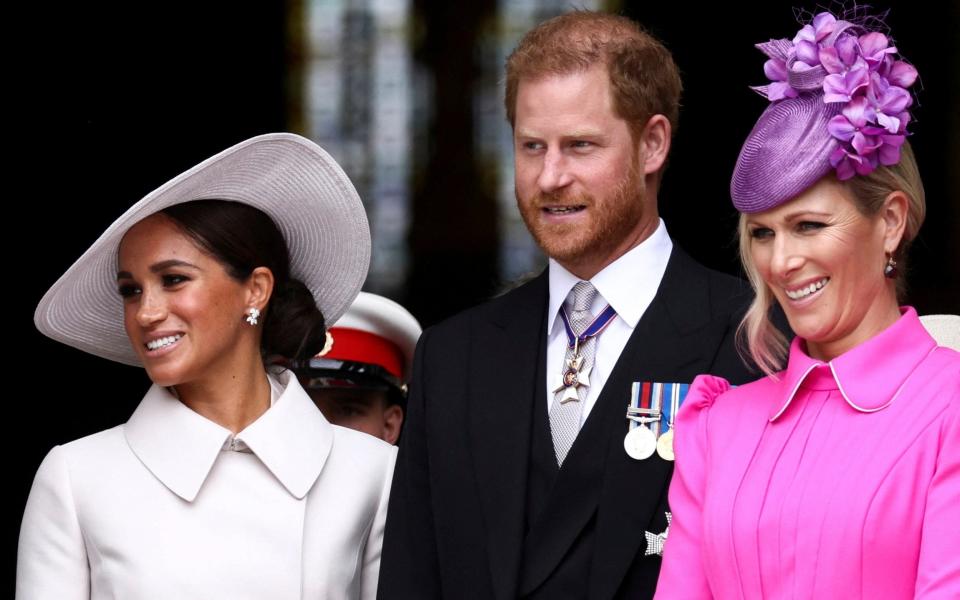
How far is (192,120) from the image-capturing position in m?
6.23

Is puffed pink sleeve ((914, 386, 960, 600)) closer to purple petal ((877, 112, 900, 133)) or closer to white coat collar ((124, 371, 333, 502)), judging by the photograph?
purple petal ((877, 112, 900, 133))

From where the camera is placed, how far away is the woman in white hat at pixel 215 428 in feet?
10.8

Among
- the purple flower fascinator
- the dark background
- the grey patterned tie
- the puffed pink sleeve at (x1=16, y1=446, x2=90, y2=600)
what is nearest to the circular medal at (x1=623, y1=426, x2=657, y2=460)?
the grey patterned tie

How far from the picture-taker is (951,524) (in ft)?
8.17

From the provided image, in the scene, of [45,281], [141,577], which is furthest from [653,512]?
[45,281]

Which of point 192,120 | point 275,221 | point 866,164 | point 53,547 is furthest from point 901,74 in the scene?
point 192,120

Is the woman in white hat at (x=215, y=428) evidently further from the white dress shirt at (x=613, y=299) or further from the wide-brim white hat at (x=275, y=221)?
the white dress shirt at (x=613, y=299)

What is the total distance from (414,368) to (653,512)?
63cm

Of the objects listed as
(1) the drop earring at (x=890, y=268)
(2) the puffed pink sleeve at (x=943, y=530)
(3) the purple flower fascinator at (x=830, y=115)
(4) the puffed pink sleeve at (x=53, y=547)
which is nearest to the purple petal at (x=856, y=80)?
(3) the purple flower fascinator at (x=830, y=115)

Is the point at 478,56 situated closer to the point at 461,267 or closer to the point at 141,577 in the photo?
the point at 461,267

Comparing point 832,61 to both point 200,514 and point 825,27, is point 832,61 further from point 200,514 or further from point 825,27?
point 200,514

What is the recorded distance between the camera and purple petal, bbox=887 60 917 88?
277 cm

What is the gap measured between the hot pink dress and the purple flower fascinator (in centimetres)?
27

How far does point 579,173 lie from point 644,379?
424mm
